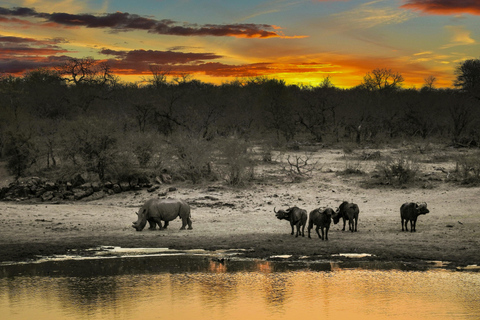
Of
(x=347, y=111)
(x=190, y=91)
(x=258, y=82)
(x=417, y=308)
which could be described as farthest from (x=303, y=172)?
(x=258, y=82)

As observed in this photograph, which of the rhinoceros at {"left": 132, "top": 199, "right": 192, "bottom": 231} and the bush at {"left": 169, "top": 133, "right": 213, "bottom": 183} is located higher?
the bush at {"left": 169, "top": 133, "right": 213, "bottom": 183}

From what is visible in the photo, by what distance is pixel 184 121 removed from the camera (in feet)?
130

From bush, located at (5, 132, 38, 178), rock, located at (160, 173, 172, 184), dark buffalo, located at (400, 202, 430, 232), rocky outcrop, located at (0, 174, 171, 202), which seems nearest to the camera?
dark buffalo, located at (400, 202, 430, 232)

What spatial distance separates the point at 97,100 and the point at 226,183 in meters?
33.8

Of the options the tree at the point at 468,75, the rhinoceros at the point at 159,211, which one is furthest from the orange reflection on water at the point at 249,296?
the tree at the point at 468,75

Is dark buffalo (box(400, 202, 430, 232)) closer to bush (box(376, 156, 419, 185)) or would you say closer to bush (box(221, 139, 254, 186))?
bush (box(376, 156, 419, 185))

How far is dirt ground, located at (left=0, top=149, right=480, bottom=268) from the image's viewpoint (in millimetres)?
14020

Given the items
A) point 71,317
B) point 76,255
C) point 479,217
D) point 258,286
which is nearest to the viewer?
point 71,317

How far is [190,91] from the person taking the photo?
54.8 metres

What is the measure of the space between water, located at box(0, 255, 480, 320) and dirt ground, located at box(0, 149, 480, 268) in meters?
1.29

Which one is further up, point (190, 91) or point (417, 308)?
point (190, 91)

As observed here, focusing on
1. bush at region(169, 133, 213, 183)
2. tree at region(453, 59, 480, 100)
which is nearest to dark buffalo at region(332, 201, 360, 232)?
bush at region(169, 133, 213, 183)

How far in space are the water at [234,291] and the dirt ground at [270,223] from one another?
1.29m

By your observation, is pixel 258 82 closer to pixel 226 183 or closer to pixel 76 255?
pixel 226 183
